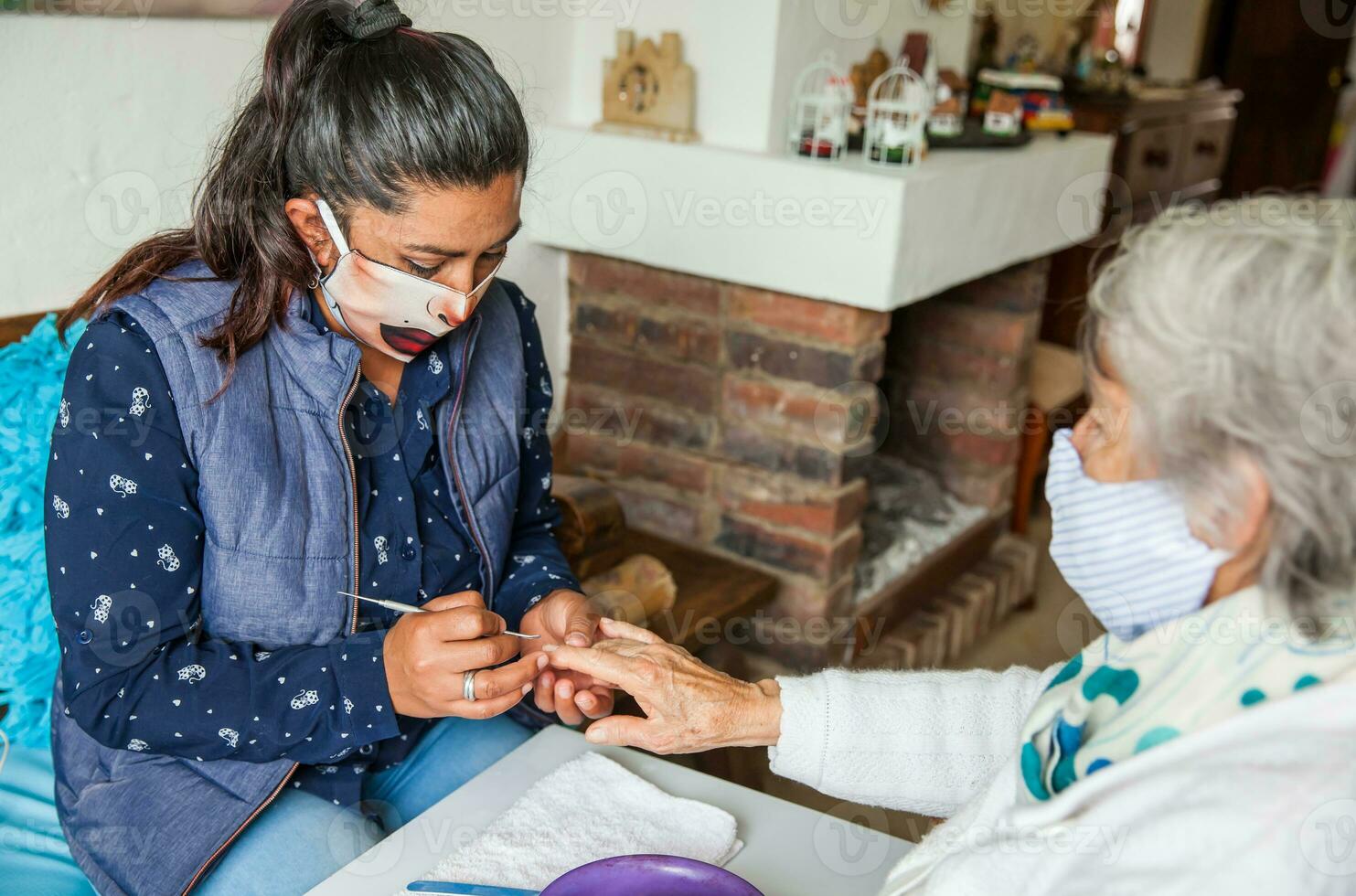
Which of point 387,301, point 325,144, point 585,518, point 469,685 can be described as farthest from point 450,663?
point 585,518

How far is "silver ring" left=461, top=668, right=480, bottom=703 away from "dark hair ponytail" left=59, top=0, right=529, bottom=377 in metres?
0.41

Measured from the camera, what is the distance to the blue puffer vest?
3.99ft

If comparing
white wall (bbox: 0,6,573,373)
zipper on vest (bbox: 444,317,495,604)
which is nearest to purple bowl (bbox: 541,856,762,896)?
zipper on vest (bbox: 444,317,495,604)

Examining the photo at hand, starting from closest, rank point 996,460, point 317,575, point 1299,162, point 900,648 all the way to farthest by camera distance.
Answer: point 317,575
point 900,648
point 996,460
point 1299,162

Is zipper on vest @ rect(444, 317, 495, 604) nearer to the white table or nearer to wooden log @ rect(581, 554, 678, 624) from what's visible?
the white table

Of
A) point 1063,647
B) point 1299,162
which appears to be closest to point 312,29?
point 1063,647

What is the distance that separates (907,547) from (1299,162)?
321 cm

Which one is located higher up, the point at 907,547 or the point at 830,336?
the point at 830,336

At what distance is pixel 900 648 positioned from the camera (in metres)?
2.62

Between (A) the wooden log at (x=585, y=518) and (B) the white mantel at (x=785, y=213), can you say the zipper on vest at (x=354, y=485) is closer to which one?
(A) the wooden log at (x=585, y=518)

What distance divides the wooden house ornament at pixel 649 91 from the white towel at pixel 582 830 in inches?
50.9

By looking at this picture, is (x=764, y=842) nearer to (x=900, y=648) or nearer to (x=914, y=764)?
(x=914, y=764)

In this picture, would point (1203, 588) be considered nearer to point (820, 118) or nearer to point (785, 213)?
point (785, 213)

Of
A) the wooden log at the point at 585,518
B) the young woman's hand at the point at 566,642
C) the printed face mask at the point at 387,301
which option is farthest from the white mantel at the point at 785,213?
the young woman's hand at the point at 566,642
